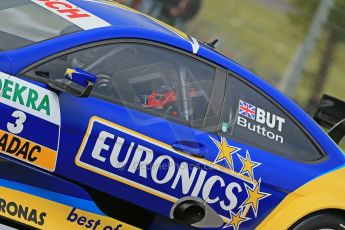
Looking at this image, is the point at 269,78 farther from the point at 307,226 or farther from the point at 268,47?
the point at 307,226

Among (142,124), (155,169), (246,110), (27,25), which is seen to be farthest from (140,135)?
(27,25)

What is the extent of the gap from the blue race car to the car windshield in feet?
0.03

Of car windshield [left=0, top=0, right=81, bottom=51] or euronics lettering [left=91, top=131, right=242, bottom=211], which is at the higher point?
car windshield [left=0, top=0, right=81, bottom=51]

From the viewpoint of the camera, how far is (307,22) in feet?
35.8

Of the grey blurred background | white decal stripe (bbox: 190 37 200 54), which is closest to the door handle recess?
white decal stripe (bbox: 190 37 200 54)

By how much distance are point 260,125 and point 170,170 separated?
76 cm

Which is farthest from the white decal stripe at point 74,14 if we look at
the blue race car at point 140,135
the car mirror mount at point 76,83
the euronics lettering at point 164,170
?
the euronics lettering at point 164,170

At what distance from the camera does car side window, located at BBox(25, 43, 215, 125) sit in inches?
191

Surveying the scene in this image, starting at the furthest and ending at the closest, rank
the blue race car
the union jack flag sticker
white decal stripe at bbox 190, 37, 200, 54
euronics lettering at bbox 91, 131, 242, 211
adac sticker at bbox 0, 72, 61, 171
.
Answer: the union jack flag sticker → white decal stripe at bbox 190, 37, 200, 54 → euronics lettering at bbox 91, 131, 242, 211 → the blue race car → adac sticker at bbox 0, 72, 61, 171

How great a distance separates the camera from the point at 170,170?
4965 millimetres

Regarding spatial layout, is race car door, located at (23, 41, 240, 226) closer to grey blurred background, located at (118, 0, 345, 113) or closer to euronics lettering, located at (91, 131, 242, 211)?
euronics lettering, located at (91, 131, 242, 211)

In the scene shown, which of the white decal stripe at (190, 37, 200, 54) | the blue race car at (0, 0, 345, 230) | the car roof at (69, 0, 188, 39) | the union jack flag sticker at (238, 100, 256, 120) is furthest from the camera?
the union jack flag sticker at (238, 100, 256, 120)

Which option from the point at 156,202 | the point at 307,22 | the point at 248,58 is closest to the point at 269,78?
the point at 248,58

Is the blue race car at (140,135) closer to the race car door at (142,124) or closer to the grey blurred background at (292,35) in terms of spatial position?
the race car door at (142,124)
